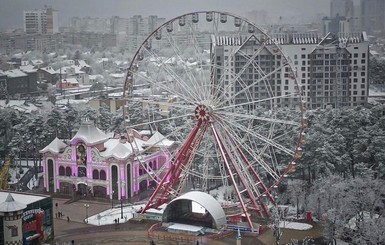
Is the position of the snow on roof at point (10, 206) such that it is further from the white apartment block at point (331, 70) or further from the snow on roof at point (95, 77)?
the snow on roof at point (95, 77)

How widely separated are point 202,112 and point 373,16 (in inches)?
913

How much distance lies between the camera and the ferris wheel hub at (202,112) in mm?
23297

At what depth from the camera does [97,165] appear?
28.9m

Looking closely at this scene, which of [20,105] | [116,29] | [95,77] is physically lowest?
[20,105]

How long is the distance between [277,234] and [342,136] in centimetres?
821

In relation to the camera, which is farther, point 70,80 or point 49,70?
point 49,70

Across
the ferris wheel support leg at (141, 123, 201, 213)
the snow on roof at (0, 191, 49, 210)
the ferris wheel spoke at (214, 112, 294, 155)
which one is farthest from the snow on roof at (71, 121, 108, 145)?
the ferris wheel spoke at (214, 112, 294, 155)

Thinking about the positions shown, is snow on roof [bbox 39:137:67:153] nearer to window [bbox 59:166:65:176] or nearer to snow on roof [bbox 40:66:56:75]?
window [bbox 59:166:65:176]

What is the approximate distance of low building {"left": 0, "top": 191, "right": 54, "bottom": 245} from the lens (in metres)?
19.9

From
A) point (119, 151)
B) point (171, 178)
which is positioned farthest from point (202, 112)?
point (119, 151)

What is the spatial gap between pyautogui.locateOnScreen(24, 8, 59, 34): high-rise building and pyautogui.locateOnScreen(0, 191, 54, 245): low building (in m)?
42.7

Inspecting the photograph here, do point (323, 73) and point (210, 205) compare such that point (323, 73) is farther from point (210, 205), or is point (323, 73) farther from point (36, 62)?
point (36, 62)

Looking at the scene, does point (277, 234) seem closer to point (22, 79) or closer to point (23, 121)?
point (23, 121)

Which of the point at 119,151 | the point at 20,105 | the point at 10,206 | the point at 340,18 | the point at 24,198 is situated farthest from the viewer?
the point at 340,18
